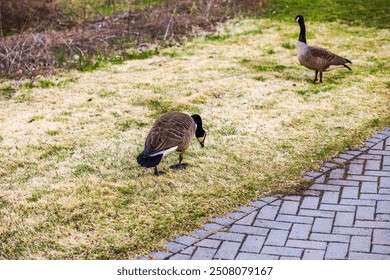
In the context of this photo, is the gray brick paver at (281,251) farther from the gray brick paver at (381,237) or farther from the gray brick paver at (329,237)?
the gray brick paver at (381,237)

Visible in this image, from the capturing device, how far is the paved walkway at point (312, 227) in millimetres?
4859

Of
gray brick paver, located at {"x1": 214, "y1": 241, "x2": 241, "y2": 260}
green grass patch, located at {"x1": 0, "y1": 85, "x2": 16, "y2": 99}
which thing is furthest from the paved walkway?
green grass patch, located at {"x1": 0, "y1": 85, "x2": 16, "y2": 99}

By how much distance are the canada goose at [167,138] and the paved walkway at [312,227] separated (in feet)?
3.51

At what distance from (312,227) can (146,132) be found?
134 inches

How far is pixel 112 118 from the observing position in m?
8.56

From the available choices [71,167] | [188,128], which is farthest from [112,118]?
[188,128]

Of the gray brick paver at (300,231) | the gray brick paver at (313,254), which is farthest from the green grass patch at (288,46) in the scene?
the gray brick paver at (313,254)

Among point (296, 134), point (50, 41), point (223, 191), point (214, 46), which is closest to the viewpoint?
point (223, 191)

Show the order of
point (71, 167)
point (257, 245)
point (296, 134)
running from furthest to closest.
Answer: point (296, 134) < point (71, 167) < point (257, 245)

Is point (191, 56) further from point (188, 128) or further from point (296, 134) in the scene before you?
point (188, 128)

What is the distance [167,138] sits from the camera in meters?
6.08

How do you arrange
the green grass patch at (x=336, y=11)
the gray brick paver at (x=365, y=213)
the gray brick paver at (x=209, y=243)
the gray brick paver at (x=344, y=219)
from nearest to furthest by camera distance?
the gray brick paver at (x=209, y=243)
the gray brick paver at (x=344, y=219)
the gray brick paver at (x=365, y=213)
the green grass patch at (x=336, y=11)

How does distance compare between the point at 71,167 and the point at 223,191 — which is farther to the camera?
the point at 71,167

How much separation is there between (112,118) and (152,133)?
8.39 feet
